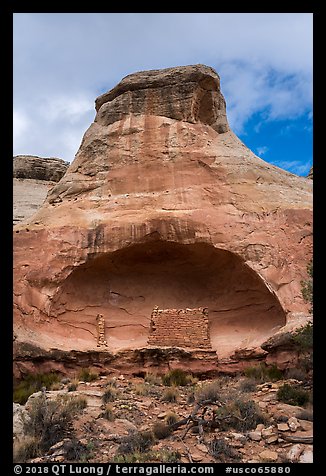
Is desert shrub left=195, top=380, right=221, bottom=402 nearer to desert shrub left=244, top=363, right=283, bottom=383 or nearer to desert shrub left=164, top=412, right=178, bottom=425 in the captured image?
desert shrub left=164, top=412, right=178, bottom=425

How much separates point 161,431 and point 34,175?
22.5 metres

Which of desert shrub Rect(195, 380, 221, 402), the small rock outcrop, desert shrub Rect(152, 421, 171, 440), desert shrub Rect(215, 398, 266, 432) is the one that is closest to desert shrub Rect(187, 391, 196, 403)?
desert shrub Rect(195, 380, 221, 402)

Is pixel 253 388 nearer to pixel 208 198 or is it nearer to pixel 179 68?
pixel 208 198

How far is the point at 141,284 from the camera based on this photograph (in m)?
14.8

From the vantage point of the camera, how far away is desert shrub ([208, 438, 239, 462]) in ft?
21.2

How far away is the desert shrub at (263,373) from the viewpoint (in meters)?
10.3

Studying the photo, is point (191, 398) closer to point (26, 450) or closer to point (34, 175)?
point (26, 450)

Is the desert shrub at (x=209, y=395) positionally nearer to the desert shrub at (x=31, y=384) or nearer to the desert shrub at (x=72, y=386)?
the desert shrub at (x=72, y=386)

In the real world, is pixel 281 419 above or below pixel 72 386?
below

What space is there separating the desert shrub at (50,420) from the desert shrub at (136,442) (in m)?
1.12

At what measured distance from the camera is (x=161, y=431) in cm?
738

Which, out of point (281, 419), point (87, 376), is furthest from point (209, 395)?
point (87, 376)

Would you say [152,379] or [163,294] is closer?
[152,379]

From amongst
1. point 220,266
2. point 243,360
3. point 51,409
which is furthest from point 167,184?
point 51,409
